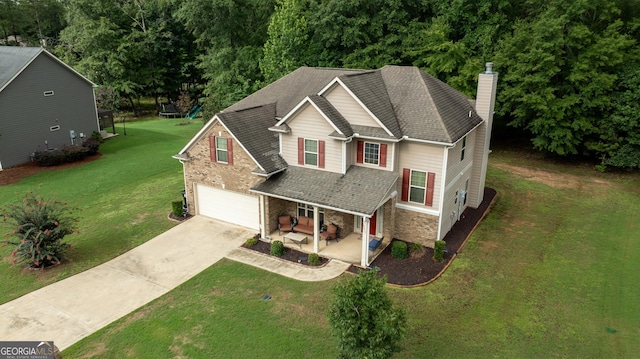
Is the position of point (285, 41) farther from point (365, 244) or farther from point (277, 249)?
point (365, 244)

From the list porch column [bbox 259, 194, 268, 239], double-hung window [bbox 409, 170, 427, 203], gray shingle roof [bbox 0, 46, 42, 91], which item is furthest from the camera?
gray shingle roof [bbox 0, 46, 42, 91]

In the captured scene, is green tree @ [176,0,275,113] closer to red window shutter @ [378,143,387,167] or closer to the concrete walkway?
the concrete walkway

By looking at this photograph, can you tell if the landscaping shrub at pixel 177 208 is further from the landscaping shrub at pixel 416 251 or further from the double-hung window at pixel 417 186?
the landscaping shrub at pixel 416 251

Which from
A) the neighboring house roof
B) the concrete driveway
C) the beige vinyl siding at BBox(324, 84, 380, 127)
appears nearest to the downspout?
the beige vinyl siding at BBox(324, 84, 380, 127)

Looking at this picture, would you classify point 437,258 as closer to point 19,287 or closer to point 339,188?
point 339,188

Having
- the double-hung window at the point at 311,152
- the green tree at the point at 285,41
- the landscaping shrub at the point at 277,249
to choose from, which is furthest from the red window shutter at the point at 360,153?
the green tree at the point at 285,41

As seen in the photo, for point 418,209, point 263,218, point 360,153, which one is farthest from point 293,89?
point 418,209
